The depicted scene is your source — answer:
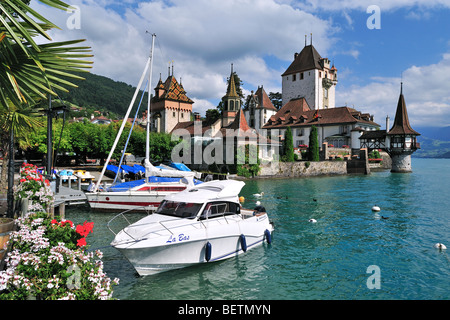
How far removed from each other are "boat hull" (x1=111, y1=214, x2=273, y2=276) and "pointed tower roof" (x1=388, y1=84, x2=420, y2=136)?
6685 centimetres

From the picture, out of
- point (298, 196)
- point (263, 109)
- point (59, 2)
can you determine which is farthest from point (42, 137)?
point (263, 109)

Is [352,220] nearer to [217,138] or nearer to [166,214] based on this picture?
[166,214]

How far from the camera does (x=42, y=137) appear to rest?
42594 millimetres

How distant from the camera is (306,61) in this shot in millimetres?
90062

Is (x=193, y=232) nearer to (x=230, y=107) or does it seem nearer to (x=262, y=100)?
(x=230, y=107)

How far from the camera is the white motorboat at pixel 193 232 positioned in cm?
1082

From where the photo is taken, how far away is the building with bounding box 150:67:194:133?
2995 inches

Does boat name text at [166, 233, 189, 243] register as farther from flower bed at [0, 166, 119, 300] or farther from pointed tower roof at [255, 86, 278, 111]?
pointed tower roof at [255, 86, 278, 111]

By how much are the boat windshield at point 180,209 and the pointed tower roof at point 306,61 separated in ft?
274

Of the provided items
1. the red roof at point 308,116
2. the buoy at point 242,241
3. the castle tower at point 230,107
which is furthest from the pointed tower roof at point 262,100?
the buoy at point 242,241

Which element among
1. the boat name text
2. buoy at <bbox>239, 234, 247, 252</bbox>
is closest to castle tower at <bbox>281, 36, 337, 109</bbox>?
buoy at <bbox>239, 234, 247, 252</bbox>

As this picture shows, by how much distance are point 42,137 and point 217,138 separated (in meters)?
28.3

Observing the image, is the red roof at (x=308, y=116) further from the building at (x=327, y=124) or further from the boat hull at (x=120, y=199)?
the boat hull at (x=120, y=199)

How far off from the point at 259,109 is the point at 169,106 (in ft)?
82.1
